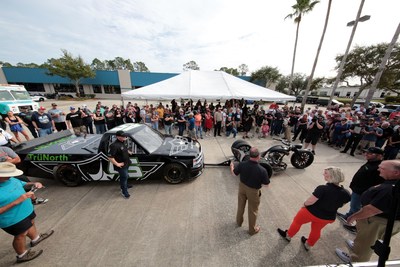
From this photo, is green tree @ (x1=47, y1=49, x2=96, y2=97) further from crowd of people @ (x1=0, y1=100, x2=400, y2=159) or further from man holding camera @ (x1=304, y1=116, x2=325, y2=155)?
man holding camera @ (x1=304, y1=116, x2=325, y2=155)

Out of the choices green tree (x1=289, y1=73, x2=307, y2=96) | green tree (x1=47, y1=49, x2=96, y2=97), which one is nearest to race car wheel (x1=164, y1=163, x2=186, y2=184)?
green tree (x1=47, y1=49, x2=96, y2=97)

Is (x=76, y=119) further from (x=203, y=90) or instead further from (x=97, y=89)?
(x=97, y=89)

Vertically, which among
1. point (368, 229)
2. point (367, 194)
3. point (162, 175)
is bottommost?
point (162, 175)

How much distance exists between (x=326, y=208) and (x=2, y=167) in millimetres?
4246

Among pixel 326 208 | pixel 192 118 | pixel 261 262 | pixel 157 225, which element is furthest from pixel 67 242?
pixel 192 118

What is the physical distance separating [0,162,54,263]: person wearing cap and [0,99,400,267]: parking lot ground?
0.31m

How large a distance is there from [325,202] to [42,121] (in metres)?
9.37

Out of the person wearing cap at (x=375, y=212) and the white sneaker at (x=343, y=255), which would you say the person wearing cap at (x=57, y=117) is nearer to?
the person wearing cap at (x=375, y=212)

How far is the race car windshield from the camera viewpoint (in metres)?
4.08

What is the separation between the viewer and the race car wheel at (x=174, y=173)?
4105 millimetres

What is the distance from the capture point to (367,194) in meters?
2.00

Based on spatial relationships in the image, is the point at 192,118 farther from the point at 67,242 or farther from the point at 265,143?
the point at 67,242

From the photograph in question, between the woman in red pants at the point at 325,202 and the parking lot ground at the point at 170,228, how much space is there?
0.58 metres

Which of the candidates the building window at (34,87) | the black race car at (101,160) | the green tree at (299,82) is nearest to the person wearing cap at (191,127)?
the black race car at (101,160)
